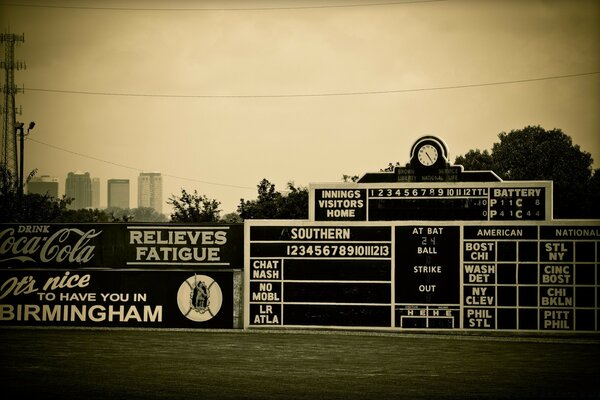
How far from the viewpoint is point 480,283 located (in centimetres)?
2869

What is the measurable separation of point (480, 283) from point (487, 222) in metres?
1.87

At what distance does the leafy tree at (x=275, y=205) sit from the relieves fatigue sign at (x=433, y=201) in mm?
33491

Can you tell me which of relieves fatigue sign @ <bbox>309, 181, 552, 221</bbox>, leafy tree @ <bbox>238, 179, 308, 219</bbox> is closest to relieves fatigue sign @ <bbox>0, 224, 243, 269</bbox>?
relieves fatigue sign @ <bbox>309, 181, 552, 221</bbox>

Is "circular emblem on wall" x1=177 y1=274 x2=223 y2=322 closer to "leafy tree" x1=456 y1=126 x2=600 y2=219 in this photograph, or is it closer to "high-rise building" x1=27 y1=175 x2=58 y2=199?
"leafy tree" x1=456 y1=126 x2=600 y2=219

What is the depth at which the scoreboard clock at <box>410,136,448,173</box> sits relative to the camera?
29.4m

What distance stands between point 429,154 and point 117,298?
1105 centimetres

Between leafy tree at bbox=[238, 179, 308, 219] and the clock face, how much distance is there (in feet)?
111

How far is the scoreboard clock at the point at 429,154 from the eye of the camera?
2942 centimetres

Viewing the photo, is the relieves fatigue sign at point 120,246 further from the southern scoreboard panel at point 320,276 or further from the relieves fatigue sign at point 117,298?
the southern scoreboard panel at point 320,276

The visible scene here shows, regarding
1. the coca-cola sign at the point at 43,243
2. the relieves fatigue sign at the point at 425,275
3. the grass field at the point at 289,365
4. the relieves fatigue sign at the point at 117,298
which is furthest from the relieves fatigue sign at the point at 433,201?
the coca-cola sign at the point at 43,243

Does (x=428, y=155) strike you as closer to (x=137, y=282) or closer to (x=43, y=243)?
(x=137, y=282)

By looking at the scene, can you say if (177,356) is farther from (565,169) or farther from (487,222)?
(565,169)

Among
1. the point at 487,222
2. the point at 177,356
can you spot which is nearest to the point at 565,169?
the point at 487,222

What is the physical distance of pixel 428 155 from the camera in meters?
29.5
